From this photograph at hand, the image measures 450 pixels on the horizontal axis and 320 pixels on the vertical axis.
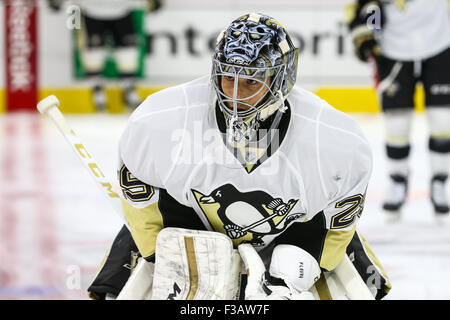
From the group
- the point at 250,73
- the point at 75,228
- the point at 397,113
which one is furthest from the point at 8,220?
the point at 250,73

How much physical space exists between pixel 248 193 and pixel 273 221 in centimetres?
10

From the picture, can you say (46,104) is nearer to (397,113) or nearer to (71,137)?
(71,137)

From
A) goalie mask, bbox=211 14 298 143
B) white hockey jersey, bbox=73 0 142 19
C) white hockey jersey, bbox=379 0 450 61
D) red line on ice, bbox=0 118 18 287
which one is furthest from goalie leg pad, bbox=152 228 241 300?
white hockey jersey, bbox=73 0 142 19

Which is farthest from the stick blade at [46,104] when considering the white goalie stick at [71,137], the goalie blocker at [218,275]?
the goalie blocker at [218,275]

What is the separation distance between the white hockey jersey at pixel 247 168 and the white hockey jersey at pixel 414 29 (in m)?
2.19

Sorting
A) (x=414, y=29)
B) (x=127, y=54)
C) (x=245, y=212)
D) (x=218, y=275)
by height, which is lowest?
(x=127, y=54)

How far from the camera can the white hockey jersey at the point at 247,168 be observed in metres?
1.66

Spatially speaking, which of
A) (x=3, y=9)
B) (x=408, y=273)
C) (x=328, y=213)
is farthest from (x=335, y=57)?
(x=328, y=213)

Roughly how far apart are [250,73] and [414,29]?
2.42 m

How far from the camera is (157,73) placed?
7.51 metres

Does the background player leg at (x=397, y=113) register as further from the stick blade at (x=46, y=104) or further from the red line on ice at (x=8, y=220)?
the stick blade at (x=46, y=104)

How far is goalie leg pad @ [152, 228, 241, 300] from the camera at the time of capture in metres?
1.66

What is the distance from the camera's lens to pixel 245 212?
67.8 inches

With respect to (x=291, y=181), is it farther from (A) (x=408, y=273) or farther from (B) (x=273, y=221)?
(A) (x=408, y=273)
